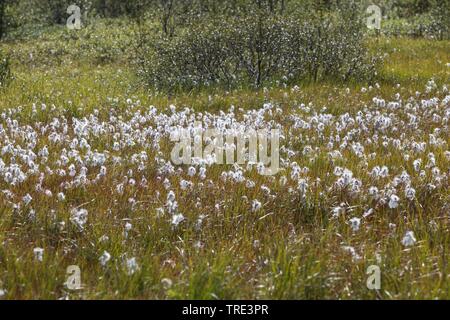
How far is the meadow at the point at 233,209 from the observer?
3947mm

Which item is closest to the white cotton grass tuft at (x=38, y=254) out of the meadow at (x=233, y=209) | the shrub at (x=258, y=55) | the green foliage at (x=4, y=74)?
the meadow at (x=233, y=209)

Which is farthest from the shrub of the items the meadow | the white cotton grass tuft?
the white cotton grass tuft

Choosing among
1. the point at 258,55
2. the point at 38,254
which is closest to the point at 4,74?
the point at 258,55

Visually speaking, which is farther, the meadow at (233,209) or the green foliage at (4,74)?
the green foliage at (4,74)

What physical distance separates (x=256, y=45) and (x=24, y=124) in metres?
6.23

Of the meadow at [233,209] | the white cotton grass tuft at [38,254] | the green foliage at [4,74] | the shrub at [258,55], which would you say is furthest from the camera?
the green foliage at [4,74]

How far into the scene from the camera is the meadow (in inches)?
155

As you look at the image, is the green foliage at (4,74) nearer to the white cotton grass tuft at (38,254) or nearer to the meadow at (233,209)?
the meadow at (233,209)

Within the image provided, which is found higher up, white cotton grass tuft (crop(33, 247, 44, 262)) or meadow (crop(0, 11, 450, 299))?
white cotton grass tuft (crop(33, 247, 44, 262))

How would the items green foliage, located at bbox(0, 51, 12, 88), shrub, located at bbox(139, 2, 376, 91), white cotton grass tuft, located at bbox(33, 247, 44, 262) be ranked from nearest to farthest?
white cotton grass tuft, located at bbox(33, 247, 44, 262), shrub, located at bbox(139, 2, 376, 91), green foliage, located at bbox(0, 51, 12, 88)

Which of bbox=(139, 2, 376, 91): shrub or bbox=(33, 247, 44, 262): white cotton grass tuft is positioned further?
bbox=(139, 2, 376, 91): shrub

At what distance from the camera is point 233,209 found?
17.8ft

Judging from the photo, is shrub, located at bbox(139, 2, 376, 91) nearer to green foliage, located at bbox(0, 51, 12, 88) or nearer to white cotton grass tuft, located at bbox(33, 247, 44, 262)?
green foliage, located at bbox(0, 51, 12, 88)
